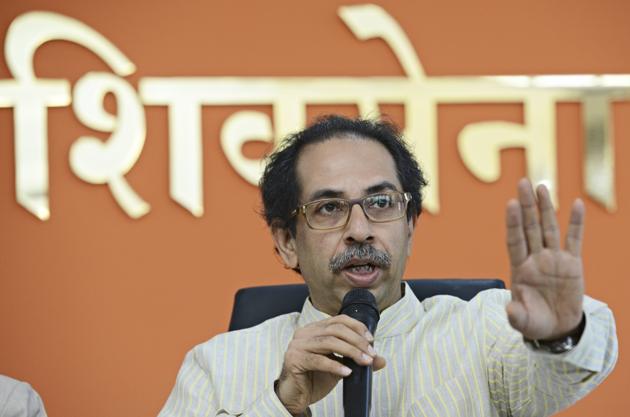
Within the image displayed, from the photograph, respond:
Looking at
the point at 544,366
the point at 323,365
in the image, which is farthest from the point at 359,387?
the point at 544,366

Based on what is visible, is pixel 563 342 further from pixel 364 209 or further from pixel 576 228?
→ pixel 364 209

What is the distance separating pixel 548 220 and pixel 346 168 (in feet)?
2.24

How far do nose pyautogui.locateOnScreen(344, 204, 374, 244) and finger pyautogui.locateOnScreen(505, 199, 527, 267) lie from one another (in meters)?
0.51

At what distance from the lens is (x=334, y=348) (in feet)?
5.00

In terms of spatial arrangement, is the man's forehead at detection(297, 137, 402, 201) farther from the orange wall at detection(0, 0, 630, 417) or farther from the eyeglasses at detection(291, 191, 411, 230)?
the orange wall at detection(0, 0, 630, 417)

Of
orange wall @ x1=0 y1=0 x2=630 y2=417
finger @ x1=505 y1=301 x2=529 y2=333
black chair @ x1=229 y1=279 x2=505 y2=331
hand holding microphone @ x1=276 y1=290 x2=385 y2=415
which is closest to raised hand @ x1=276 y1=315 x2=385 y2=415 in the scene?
hand holding microphone @ x1=276 y1=290 x2=385 y2=415

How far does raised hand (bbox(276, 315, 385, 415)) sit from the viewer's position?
4.91ft

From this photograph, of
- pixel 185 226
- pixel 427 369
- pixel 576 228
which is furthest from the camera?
pixel 185 226

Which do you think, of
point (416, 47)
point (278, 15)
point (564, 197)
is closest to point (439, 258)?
point (564, 197)

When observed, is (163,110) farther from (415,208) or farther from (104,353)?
(415,208)

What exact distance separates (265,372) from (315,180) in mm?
406

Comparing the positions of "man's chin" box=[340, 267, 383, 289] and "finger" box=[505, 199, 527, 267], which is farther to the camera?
"man's chin" box=[340, 267, 383, 289]

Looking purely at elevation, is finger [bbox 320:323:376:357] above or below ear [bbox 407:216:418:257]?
below

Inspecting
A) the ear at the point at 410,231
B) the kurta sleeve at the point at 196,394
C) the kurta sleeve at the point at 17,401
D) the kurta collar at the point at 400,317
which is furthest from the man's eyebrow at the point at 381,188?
the kurta sleeve at the point at 17,401
